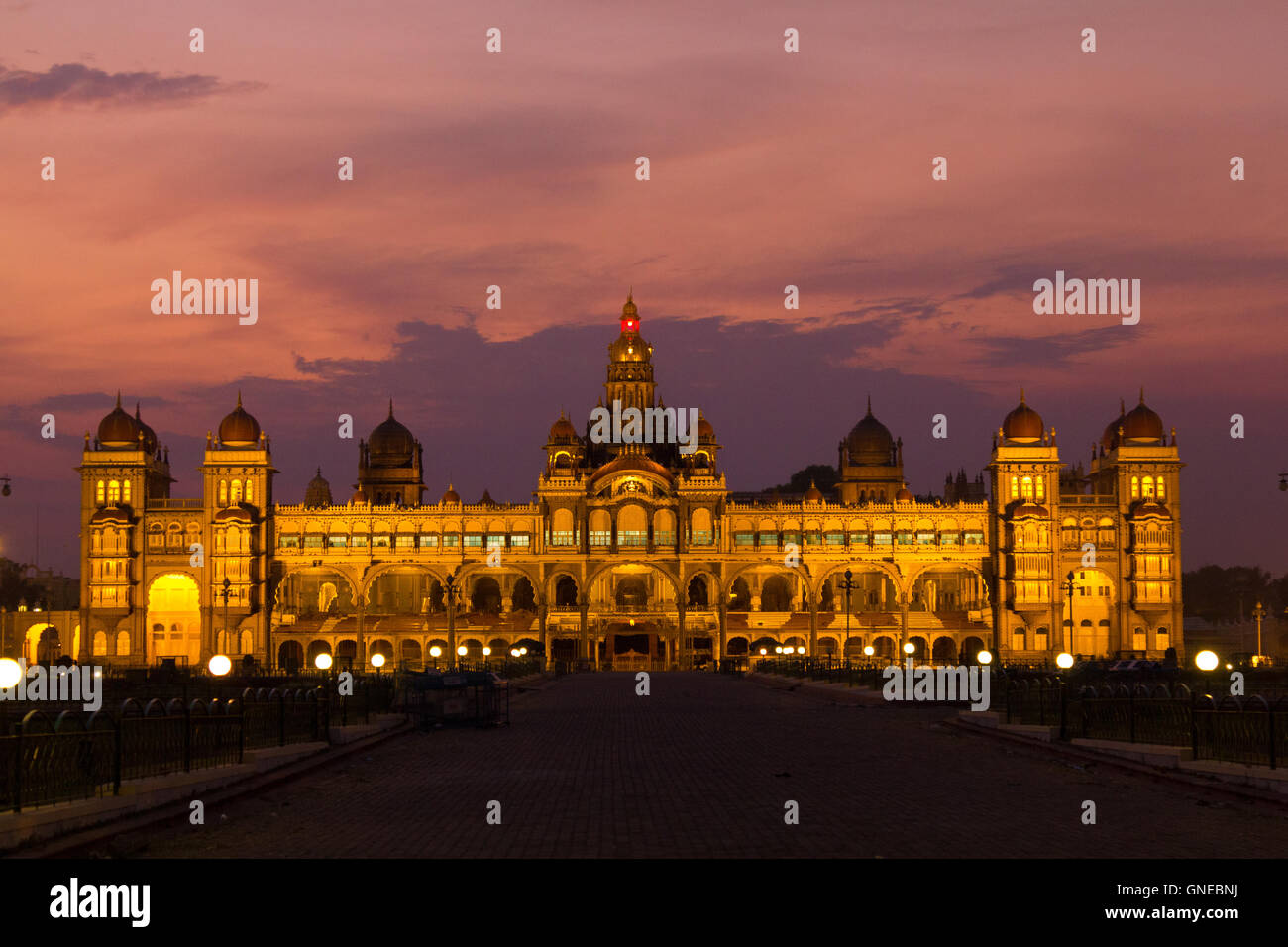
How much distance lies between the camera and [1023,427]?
12075cm

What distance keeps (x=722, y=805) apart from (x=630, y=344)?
120 m

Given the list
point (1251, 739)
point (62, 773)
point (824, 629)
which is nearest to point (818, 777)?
point (1251, 739)

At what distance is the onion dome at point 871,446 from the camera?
141375mm

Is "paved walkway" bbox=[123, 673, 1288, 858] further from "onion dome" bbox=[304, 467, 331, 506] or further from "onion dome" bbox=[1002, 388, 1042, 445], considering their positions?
"onion dome" bbox=[304, 467, 331, 506]

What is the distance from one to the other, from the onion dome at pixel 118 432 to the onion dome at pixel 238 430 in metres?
7.07

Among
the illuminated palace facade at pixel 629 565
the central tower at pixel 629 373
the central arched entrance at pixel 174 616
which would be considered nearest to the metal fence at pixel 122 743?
the illuminated palace facade at pixel 629 565

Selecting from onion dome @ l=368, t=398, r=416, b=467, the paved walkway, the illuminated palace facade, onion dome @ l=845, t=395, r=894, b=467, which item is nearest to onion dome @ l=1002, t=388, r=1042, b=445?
the illuminated palace facade

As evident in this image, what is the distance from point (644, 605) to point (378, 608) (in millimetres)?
20965

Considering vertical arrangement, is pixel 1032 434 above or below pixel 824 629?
above

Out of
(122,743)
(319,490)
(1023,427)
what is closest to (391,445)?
(319,490)

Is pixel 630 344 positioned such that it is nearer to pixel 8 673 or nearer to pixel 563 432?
pixel 563 432

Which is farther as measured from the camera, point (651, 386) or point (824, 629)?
point (651, 386)
